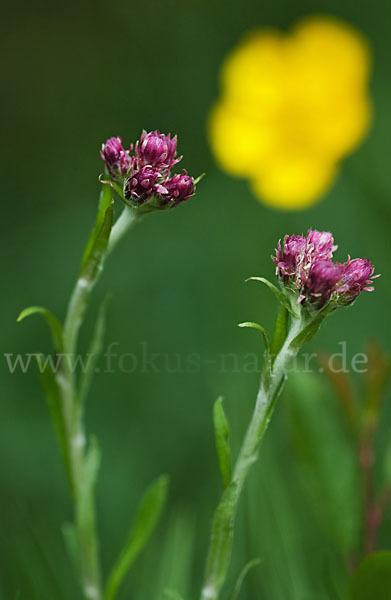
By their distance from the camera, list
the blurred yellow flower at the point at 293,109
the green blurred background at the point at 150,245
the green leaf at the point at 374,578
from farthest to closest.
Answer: the blurred yellow flower at the point at 293,109 → the green blurred background at the point at 150,245 → the green leaf at the point at 374,578

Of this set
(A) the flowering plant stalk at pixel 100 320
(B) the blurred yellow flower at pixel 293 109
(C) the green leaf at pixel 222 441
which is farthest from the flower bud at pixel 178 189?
(B) the blurred yellow flower at pixel 293 109

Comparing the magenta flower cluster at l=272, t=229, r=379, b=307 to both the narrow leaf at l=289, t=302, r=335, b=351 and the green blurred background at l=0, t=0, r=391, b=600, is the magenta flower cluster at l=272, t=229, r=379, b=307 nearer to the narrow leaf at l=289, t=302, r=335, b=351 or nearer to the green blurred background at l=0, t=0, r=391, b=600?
the narrow leaf at l=289, t=302, r=335, b=351

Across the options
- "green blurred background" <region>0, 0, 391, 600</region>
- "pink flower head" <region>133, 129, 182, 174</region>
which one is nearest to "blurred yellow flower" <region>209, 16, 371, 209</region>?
"green blurred background" <region>0, 0, 391, 600</region>

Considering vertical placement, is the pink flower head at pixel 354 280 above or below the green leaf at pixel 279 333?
above

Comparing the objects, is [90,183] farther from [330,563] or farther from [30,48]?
[330,563]

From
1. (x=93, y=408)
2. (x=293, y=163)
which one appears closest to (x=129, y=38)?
(x=293, y=163)

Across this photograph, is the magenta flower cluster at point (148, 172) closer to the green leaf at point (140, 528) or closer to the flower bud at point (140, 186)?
the flower bud at point (140, 186)

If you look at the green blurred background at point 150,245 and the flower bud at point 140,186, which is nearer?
the flower bud at point 140,186
